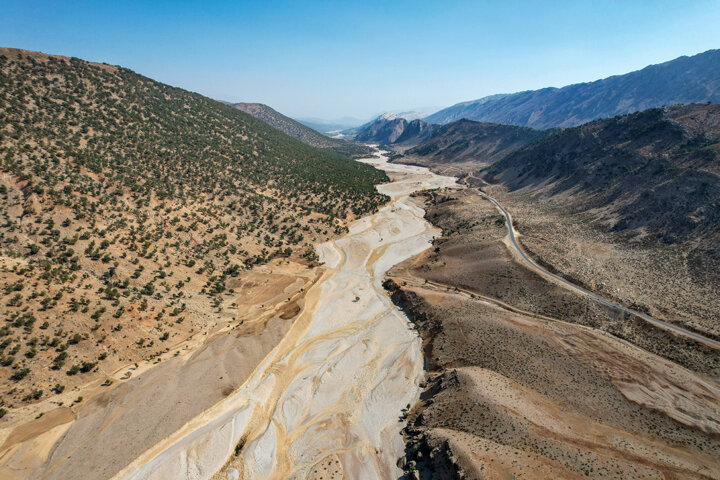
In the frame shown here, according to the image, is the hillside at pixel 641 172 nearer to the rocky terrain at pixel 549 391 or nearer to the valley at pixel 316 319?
the valley at pixel 316 319

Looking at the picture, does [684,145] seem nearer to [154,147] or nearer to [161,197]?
[161,197]

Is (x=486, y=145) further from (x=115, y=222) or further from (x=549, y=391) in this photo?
(x=115, y=222)

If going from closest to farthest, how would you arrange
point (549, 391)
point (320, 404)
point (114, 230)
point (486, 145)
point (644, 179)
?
point (549, 391)
point (320, 404)
point (114, 230)
point (644, 179)
point (486, 145)

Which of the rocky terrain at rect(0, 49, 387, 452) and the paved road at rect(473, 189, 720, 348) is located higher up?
the rocky terrain at rect(0, 49, 387, 452)

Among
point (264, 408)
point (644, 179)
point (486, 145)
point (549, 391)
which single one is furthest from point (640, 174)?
point (486, 145)

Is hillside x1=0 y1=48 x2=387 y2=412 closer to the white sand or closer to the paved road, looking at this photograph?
the white sand

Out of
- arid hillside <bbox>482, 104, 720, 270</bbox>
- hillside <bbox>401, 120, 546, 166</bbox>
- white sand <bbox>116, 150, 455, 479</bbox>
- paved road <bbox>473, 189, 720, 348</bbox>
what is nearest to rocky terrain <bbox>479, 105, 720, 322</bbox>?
arid hillside <bbox>482, 104, 720, 270</bbox>

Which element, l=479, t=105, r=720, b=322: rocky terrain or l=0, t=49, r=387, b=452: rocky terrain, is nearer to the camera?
l=0, t=49, r=387, b=452: rocky terrain
